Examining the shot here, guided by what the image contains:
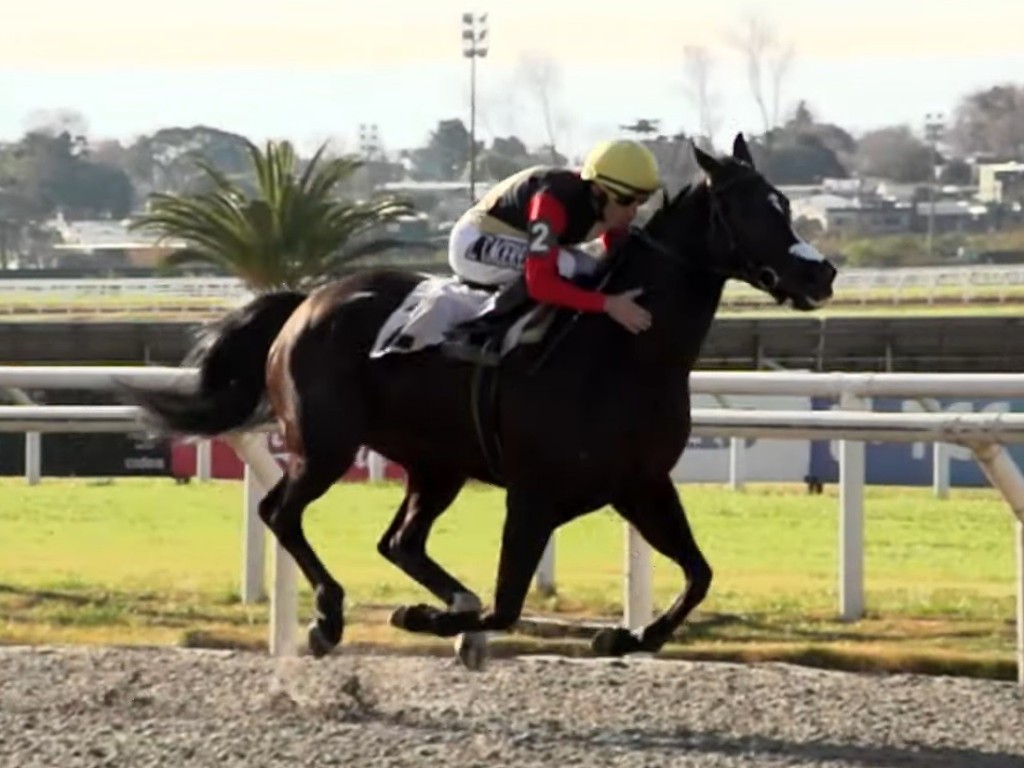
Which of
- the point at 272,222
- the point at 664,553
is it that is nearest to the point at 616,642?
the point at 664,553

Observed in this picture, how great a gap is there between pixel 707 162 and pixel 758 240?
27 centimetres

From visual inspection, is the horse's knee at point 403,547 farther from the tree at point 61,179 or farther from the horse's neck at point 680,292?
the tree at point 61,179

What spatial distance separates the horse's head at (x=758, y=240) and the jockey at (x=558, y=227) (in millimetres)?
208

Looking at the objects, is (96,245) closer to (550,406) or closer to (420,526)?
(420,526)

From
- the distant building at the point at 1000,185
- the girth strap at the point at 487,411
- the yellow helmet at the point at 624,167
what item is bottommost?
the girth strap at the point at 487,411

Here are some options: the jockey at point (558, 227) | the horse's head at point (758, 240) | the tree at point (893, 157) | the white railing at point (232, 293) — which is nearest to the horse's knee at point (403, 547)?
the jockey at point (558, 227)

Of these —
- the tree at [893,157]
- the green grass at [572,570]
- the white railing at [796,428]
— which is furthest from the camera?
the tree at [893,157]

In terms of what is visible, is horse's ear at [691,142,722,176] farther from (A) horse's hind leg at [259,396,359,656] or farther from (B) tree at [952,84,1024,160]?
(B) tree at [952,84,1024,160]

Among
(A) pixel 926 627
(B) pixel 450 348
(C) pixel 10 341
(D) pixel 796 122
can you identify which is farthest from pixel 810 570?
(D) pixel 796 122

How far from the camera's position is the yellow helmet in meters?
6.89

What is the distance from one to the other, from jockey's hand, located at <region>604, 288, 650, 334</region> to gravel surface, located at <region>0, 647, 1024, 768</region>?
103cm

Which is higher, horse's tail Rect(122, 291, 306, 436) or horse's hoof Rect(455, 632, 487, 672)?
horse's tail Rect(122, 291, 306, 436)

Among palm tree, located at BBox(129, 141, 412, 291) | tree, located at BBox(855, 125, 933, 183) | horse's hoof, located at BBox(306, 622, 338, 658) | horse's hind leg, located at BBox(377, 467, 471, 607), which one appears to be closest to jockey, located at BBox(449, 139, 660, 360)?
horse's hind leg, located at BBox(377, 467, 471, 607)

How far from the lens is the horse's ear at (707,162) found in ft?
22.5
